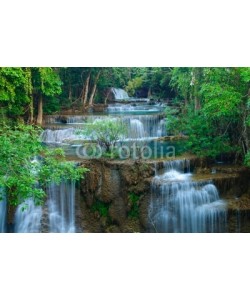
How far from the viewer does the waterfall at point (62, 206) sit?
6.43 meters

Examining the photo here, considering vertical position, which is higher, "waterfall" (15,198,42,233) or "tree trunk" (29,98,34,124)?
"tree trunk" (29,98,34,124)

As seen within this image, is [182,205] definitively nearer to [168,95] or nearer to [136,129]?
[136,129]

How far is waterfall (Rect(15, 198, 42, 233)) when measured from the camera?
629 centimetres

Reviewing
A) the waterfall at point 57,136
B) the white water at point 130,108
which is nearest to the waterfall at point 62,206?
the waterfall at point 57,136

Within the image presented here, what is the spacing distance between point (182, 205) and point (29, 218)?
241cm

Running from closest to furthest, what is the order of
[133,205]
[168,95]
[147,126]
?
[133,205] < [147,126] < [168,95]

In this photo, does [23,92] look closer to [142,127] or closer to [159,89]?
[142,127]

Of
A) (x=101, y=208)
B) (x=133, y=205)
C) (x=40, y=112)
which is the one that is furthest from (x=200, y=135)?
(x=40, y=112)

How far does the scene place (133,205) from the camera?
21.4 ft

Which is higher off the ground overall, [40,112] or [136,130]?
[40,112]

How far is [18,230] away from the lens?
20.4 feet

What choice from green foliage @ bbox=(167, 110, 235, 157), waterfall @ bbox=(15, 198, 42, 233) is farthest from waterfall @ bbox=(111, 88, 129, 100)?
waterfall @ bbox=(15, 198, 42, 233)

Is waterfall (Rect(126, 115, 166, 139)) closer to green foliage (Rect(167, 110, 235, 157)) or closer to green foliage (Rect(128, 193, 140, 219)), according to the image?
green foliage (Rect(167, 110, 235, 157))

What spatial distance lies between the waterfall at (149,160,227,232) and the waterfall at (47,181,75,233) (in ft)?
4.19
